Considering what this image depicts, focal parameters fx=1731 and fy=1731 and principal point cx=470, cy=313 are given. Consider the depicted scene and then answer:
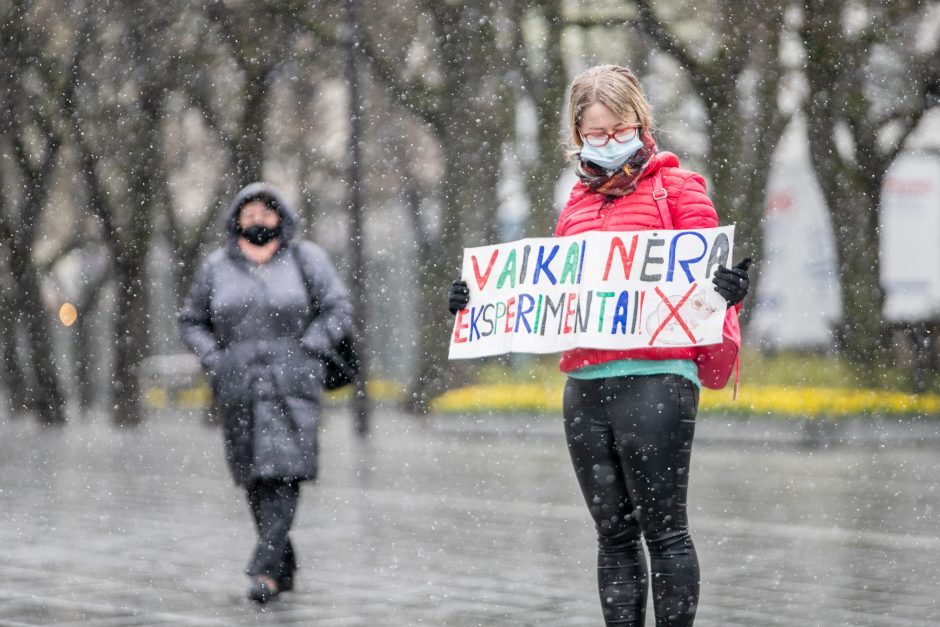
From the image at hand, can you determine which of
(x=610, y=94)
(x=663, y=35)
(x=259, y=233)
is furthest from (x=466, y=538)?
(x=663, y=35)

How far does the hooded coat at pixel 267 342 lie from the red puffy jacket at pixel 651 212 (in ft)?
8.16

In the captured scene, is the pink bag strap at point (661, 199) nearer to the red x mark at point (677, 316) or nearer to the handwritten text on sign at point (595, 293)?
the handwritten text on sign at point (595, 293)

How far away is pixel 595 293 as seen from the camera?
4.98 m

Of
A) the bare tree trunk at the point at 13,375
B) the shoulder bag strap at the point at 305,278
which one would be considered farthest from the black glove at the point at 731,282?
the bare tree trunk at the point at 13,375

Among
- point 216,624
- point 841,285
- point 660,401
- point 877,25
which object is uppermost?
point 877,25

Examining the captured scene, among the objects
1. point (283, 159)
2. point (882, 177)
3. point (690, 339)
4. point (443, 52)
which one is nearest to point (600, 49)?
point (443, 52)

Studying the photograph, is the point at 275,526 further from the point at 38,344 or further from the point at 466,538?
the point at 38,344

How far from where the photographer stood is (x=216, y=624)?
6.39 metres

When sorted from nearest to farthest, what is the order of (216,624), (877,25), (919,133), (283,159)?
(216,624) → (877,25) → (919,133) → (283,159)

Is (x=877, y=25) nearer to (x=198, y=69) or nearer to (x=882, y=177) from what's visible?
(x=882, y=177)

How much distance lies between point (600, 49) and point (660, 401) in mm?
17571

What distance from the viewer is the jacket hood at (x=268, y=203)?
287 inches

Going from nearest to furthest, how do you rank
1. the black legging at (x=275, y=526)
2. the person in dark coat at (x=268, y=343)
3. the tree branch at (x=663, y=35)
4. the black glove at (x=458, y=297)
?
the black glove at (x=458, y=297)
the black legging at (x=275, y=526)
the person in dark coat at (x=268, y=343)
the tree branch at (x=663, y=35)

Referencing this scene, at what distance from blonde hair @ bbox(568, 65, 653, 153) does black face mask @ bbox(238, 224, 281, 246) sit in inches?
105
